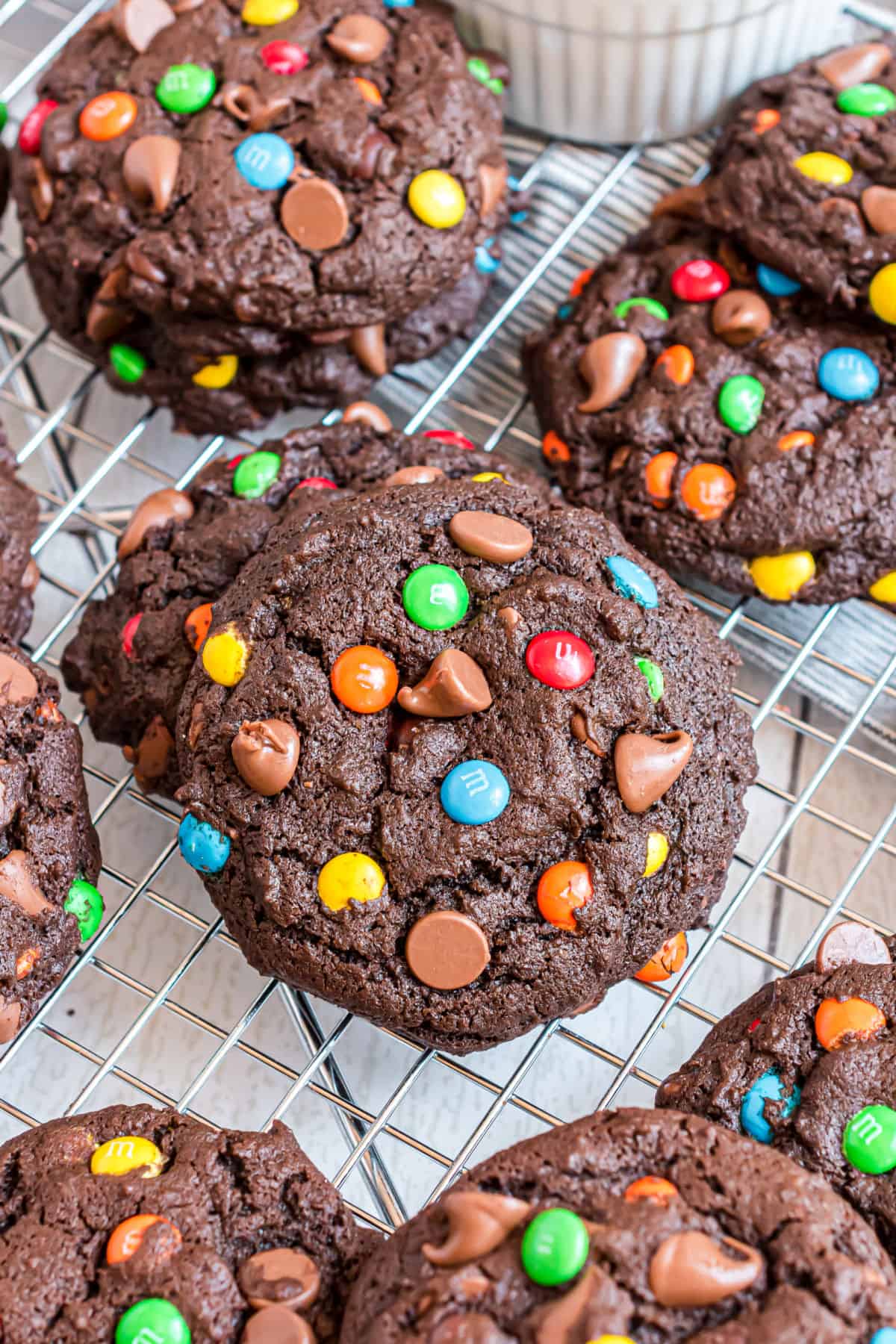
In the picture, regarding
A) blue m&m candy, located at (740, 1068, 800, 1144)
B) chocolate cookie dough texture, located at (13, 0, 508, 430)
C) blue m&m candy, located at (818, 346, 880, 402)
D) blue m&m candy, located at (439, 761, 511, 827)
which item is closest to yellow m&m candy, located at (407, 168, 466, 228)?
chocolate cookie dough texture, located at (13, 0, 508, 430)

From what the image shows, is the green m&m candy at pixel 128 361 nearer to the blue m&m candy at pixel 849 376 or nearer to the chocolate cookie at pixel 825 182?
the chocolate cookie at pixel 825 182

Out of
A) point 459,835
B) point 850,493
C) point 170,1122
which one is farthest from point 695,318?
point 170,1122

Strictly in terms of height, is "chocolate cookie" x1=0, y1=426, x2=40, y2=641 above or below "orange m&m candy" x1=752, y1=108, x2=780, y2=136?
below

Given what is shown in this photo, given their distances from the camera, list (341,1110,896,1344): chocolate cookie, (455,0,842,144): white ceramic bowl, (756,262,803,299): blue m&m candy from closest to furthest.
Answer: (341,1110,896,1344): chocolate cookie < (756,262,803,299): blue m&m candy < (455,0,842,144): white ceramic bowl

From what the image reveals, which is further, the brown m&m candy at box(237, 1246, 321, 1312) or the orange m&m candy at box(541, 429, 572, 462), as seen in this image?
the orange m&m candy at box(541, 429, 572, 462)

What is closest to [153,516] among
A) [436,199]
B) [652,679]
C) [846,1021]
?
[436,199]

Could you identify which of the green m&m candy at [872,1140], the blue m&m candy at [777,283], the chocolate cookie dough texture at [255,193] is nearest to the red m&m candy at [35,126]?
the chocolate cookie dough texture at [255,193]

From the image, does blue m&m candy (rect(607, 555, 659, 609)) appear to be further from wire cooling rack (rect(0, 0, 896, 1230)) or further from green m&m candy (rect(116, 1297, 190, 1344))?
green m&m candy (rect(116, 1297, 190, 1344))

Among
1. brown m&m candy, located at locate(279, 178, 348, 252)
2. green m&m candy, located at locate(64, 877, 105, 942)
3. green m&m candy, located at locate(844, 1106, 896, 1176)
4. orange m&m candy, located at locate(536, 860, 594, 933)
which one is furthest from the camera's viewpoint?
brown m&m candy, located at locate(279, 178, 348, 252)
